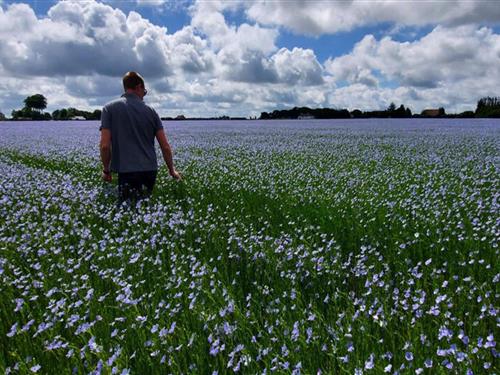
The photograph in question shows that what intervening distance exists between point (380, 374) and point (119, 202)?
5.81 meters

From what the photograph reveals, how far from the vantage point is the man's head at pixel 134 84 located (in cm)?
672

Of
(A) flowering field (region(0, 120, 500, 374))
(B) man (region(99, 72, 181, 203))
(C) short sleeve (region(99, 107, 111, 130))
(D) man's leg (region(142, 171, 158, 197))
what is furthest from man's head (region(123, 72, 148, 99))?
(A) flowering field (region(0, 120, 500, 374))

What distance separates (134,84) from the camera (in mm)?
6824

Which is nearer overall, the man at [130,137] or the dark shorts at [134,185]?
the man at [130,137]

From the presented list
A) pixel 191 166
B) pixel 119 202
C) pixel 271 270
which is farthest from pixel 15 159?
pixel 271 270

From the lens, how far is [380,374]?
90.7 inches

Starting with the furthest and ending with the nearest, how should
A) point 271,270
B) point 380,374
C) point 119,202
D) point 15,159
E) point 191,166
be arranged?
point 15,159 < point 191,166 < point 119,202 < point 271,270 < point 380,374

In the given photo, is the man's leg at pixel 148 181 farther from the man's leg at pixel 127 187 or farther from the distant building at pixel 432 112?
the distant building at pixel 432 112

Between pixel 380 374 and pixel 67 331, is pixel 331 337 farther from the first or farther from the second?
pixel 67 331

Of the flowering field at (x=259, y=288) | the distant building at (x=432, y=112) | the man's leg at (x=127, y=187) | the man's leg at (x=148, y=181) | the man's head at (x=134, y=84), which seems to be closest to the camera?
the flowering field at (x=259, y=288)

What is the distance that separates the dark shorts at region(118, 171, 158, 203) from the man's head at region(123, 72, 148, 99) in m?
1.27

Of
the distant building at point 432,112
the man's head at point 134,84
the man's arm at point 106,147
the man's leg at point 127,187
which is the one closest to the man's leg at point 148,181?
the man's leg at point 127,187

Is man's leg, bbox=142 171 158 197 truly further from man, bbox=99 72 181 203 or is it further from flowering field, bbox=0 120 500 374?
flowering field, bbox=0 120 500 374

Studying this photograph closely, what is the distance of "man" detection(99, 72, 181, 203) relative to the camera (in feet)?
22.2
